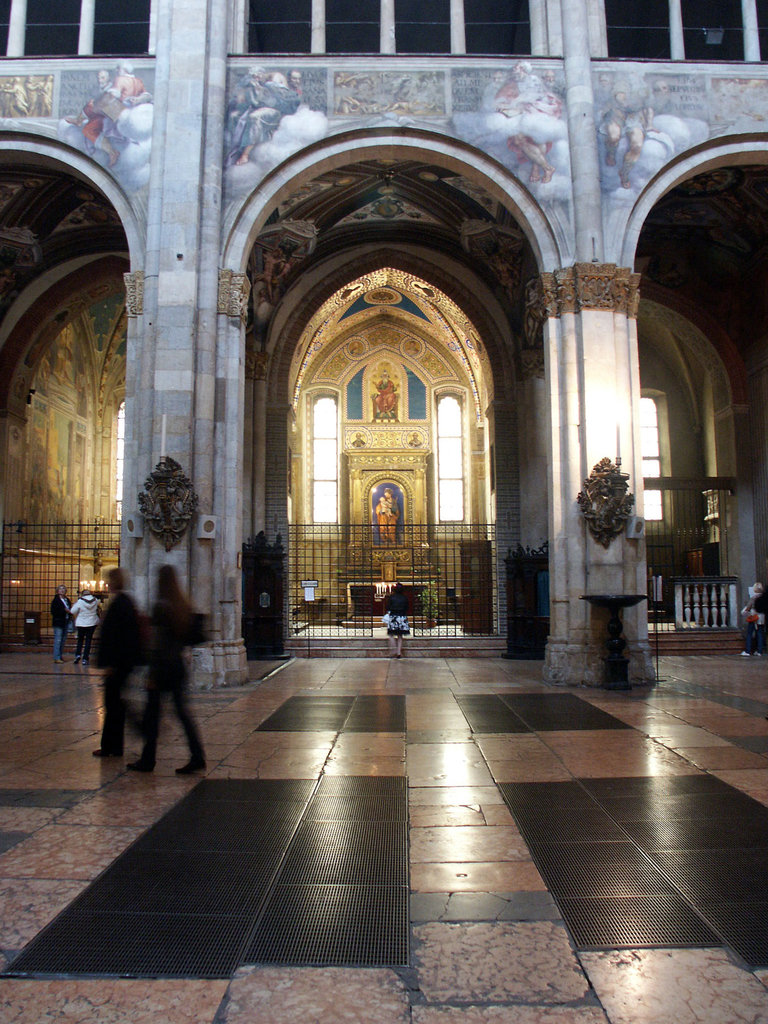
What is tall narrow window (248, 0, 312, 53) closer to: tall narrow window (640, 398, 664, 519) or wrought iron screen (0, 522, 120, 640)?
wrought iron screen (0, 522, 120, 640)

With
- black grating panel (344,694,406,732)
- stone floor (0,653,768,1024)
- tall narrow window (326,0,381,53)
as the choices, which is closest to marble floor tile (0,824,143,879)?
stone floor (0,653,768,1024)

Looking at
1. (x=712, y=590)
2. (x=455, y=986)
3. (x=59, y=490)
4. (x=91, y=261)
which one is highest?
(x=91, y=261)

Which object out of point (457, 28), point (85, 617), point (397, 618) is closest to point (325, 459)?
point (397, 618)

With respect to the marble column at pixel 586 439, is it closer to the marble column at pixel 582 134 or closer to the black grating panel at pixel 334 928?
the marble column at pixel 582 134

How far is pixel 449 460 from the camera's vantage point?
108ft

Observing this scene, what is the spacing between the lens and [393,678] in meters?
12.9

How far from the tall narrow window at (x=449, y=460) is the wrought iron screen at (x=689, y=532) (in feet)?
30.0

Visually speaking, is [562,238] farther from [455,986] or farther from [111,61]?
[455,986]

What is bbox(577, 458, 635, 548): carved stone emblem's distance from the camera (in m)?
12.5

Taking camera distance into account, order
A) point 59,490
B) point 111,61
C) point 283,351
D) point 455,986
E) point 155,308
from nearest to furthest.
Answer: point 455,986 → point 155,308 → point 111,61 → point 283,351 → point 59,490

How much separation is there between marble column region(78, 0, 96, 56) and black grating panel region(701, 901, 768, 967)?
53.0 ft

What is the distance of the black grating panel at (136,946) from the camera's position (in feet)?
9.46

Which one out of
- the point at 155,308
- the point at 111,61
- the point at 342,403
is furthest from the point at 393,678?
the point at 342,403

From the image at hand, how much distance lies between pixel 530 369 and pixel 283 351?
6.89m
